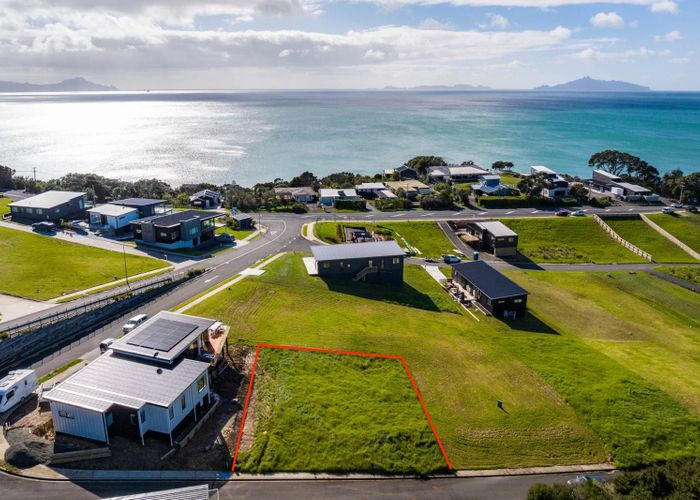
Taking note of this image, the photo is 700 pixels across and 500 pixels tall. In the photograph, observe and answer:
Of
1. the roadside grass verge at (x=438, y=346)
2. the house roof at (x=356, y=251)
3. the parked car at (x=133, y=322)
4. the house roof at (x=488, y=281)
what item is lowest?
the roadside grass verge at (x=438, y=346)

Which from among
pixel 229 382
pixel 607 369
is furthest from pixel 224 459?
pixel 607 369

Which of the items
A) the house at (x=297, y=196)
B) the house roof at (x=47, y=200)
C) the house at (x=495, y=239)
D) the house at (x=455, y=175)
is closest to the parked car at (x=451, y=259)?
the house at (x=495, y=239)

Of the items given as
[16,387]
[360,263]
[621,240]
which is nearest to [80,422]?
[16,387]

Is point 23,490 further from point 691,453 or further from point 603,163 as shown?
point 603,163

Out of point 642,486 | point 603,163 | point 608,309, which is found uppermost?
point 603,163

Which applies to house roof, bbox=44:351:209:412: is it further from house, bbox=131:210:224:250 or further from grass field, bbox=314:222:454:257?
grass field, bbox=314:222:454:257

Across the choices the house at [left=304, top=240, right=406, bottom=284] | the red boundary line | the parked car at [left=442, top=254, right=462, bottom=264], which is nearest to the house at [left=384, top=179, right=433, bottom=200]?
the parked car at [left=442, top=254, right=462, bottom=264]

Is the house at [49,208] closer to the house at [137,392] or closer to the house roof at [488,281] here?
the house at [137,392]
